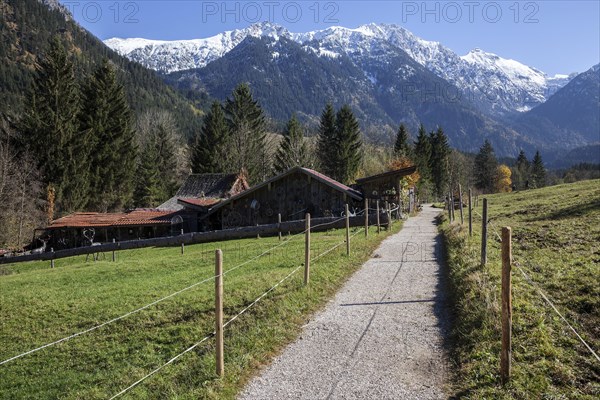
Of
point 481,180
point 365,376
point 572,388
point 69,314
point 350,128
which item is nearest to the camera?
point 572,388

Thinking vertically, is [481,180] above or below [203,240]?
above

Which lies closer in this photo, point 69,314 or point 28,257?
point 69,314

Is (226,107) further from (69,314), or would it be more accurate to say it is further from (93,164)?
(69,314)

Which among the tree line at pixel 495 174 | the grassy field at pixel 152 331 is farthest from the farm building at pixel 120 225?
the tree line at pixel 495 174

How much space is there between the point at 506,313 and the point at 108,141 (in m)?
54.9

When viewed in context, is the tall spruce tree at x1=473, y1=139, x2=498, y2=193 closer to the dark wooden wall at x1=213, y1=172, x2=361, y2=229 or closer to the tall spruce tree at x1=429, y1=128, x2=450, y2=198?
the tall spruce tree at x1=429, y1=128, x2=450, y2=198

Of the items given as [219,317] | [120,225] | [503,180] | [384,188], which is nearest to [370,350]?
[219,317]

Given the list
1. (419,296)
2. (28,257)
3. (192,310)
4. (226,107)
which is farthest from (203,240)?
(226,107)

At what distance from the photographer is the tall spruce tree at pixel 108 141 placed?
50.4m

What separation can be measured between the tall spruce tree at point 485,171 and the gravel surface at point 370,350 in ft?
311

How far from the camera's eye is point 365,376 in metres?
6.04

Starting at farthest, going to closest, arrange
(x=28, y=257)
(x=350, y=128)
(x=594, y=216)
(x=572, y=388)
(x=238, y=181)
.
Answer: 1. (x=350, y=128)
2. (x=238, y=181)
3. (x=28, y=257)
4. (x=594, y=216)
5. (x=572, y=388)

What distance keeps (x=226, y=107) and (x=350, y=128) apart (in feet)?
67.4

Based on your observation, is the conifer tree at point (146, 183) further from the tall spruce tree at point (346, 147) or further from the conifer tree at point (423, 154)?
the conifer tree at point (423, 154)
